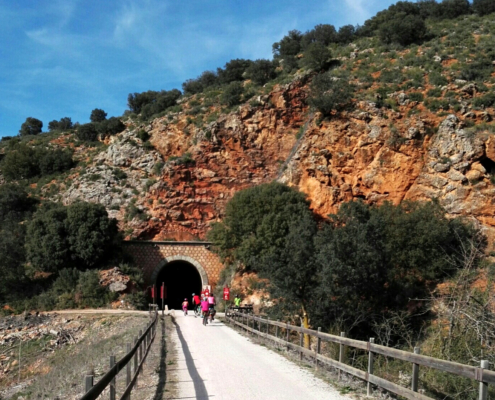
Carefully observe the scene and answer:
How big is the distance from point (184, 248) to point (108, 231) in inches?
243

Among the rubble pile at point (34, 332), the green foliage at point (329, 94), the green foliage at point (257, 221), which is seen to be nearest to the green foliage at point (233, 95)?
the green foliage at point (329, 94)

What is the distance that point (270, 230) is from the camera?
32.0m

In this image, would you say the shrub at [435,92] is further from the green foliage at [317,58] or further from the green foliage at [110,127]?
the green foliage at [110,127]

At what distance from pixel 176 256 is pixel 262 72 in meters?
22.8

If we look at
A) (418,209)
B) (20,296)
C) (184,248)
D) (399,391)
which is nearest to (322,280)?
(399,391)

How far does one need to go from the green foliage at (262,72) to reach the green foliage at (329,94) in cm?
1104

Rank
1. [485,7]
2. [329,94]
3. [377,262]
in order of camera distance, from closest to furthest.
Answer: [377,262] < [329,94] < [485,7]

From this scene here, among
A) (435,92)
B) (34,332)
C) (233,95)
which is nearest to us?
(34,332)

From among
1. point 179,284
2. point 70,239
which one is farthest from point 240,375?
point 179,284

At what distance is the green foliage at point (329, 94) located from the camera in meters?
37.4

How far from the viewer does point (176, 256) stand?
38375 mm

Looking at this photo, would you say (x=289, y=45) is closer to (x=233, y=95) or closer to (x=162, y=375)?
(x=233, y=95)

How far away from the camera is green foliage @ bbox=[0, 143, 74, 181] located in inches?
2028

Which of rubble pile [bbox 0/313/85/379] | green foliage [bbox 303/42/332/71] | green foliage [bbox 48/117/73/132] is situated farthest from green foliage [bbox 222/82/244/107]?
green foliage [bbox 48/117/73/132]
